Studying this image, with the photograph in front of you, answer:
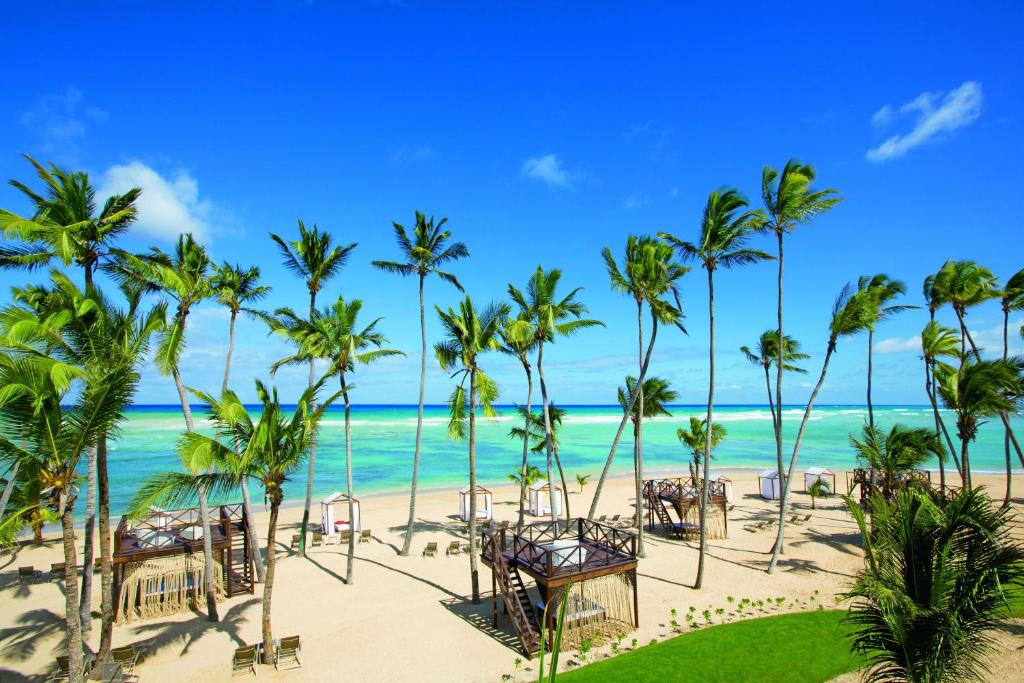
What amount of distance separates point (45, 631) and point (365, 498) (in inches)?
905

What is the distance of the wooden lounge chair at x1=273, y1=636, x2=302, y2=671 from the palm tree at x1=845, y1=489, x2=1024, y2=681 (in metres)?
12.4

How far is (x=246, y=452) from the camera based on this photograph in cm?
1164

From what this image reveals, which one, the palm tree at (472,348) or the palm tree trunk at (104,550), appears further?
the palm tree at (472,348)

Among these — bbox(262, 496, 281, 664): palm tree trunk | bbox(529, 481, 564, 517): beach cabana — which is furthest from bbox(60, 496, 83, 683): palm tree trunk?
bbox(529, 481, 564, 517): beach cabana

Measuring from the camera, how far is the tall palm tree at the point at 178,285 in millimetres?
13570

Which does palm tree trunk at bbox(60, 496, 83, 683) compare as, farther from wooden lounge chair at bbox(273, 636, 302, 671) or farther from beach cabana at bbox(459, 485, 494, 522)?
beach cabana at bbox(459, 485, 494, 522)

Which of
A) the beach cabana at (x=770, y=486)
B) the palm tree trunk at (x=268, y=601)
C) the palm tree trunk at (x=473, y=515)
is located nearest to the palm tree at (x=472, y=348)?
the palm tree trunk at (x=473, y=515)

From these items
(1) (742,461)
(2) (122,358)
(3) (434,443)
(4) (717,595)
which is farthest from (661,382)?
(3) (434,443)

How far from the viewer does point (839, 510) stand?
29000 mm

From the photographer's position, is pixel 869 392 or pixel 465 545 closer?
pixel 465 545

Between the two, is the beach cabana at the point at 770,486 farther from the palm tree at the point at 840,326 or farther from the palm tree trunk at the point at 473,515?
the palm tree trunk at the point at 473,515

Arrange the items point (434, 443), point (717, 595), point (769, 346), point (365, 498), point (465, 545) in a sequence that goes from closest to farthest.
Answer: point (717, 595), point (465, 545), point (769, 346), point (365, 498), point (434, 443)

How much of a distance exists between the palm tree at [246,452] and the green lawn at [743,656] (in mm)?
8066

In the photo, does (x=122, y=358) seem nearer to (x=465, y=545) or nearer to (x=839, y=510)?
(x=465, y=545)
